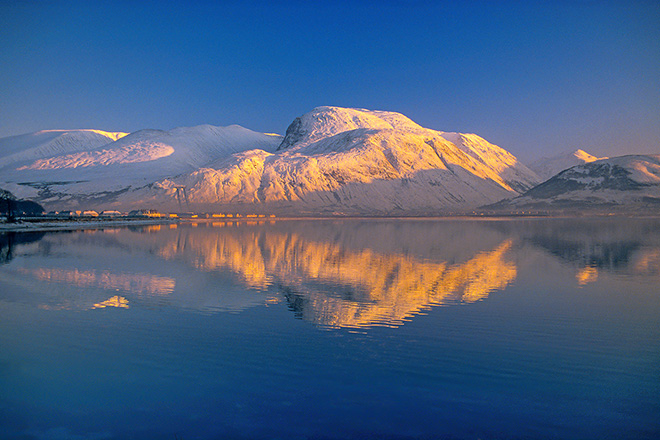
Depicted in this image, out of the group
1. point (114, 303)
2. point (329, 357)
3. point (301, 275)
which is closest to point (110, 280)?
point (114, 303)

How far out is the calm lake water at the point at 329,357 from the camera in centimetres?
1003

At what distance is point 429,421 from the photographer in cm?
995

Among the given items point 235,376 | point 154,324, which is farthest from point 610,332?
point 154,324

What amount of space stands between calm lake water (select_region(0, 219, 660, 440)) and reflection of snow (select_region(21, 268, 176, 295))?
20 cm

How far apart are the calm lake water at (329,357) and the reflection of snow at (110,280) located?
201 mm

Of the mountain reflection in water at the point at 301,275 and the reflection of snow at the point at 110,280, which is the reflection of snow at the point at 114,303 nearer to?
the mountain reflection in water at the point at 301,275

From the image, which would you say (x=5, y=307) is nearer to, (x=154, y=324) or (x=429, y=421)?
(x=154, y=324)

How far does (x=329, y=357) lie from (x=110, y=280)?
1819cm

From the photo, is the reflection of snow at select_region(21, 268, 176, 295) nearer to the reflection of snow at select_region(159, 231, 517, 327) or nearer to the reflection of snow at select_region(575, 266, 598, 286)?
the reflection of snow at select_region(159, 231, 517, 327)

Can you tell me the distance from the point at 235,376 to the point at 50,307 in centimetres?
1201

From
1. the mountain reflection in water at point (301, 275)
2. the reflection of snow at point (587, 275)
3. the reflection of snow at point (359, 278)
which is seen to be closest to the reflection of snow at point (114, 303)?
the mountain reflection in water at point (301, 275)

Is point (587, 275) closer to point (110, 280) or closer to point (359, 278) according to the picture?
point (359, 278)

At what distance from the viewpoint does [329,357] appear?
13609mm

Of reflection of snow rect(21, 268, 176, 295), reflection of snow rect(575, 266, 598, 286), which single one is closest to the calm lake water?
reflection of snow rect(21, 268, 176, 295)
